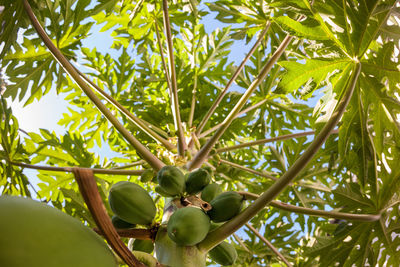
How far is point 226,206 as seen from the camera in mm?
1151

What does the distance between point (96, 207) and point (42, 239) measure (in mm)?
119

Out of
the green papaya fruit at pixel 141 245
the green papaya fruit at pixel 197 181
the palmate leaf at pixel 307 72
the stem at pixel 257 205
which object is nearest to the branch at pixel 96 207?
the stem at pixel 257 205

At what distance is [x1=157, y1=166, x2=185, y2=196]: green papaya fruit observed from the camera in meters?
1.30

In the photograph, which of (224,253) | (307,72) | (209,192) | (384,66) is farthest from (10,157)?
(384,66)

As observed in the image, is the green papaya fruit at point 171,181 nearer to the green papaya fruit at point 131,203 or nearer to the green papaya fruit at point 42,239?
the green papaya fruit at point 131,203

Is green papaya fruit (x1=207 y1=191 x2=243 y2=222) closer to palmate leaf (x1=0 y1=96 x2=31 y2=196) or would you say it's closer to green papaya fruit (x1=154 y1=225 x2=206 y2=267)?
green papaya fruit (x1=154 y1=225 x2=206 y2=267)

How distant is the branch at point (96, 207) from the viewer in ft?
2.22

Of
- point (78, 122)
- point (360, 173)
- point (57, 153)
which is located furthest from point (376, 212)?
point (78, 122)

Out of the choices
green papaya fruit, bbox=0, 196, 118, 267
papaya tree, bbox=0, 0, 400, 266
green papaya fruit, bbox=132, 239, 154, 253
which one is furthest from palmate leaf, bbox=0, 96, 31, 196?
green papaya fruit, bbox=0, 196, 118, 267

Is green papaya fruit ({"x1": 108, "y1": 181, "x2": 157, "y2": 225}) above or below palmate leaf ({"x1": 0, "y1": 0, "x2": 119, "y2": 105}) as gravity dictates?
below

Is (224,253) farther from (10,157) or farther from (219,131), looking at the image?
(10,157)

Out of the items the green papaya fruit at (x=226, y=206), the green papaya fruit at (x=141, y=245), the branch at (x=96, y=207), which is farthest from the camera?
the green papaya fruit at (x=141, y=245)

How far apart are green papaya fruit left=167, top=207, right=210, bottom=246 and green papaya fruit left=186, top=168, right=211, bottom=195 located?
29cm

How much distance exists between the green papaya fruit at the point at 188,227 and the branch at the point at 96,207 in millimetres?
289
